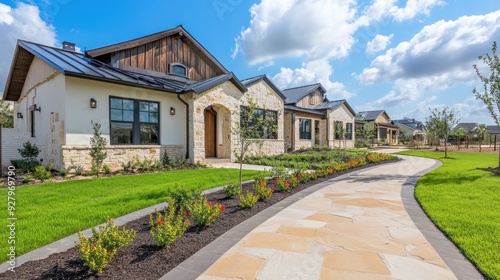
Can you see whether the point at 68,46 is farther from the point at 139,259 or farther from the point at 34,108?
the point at 139,259

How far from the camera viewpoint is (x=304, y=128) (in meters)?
21.4

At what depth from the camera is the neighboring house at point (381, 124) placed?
3735 cm

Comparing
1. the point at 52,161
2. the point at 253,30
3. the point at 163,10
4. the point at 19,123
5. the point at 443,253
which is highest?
the point at 163,10

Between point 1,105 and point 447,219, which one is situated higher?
point 1,105

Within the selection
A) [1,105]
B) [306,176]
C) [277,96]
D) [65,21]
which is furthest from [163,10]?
[1,105]

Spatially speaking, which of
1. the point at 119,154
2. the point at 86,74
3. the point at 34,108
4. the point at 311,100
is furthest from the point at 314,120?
the point at 34,108

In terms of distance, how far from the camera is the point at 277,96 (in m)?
16.1

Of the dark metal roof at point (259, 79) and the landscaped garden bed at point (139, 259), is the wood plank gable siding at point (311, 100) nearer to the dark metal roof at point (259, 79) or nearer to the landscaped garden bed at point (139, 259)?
the dark metal roof at point (259, 79)

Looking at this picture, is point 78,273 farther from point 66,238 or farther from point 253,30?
point 253,30

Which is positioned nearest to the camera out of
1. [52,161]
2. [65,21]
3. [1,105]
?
[52,161]

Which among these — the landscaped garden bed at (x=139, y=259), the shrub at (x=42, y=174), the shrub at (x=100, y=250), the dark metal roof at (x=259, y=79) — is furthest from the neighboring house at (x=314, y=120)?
the shrub at (x=100, y=250)

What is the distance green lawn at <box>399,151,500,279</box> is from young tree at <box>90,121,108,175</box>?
9.30 metres

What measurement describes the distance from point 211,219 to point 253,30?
34.2ft

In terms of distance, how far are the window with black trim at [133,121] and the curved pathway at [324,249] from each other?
7.65m
